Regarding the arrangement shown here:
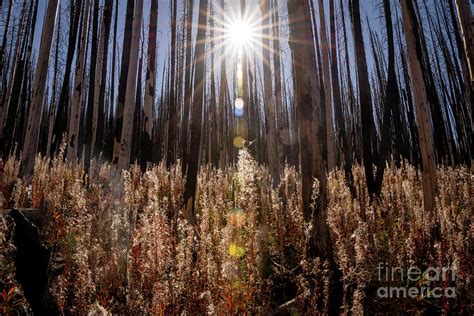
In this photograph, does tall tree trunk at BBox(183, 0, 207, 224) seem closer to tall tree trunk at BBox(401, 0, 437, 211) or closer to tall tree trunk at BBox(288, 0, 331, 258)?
tall tree trunk at BBox(288, 0, 331, 258)

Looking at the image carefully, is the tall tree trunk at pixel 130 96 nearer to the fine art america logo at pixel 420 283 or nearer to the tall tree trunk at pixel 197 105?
the tall tree trunk at pixel 197 105

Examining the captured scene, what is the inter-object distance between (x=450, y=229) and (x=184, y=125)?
6.17 meters

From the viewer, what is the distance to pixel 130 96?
21.2ft

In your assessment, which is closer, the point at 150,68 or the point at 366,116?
the point at 366,116

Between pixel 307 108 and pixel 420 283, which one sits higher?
pixel 307 108

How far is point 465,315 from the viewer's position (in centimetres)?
198

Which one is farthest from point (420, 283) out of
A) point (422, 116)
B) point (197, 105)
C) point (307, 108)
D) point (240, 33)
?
point (240, 33)

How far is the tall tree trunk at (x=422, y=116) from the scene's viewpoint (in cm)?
492

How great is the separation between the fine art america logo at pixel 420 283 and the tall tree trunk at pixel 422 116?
110 inches

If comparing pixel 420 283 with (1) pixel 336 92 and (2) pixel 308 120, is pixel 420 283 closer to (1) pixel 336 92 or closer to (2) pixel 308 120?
(2) pixel 308 120

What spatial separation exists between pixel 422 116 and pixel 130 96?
565cm

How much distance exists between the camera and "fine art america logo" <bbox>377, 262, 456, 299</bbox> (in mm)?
2195

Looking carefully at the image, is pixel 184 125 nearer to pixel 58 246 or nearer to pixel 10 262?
pixel 58 246

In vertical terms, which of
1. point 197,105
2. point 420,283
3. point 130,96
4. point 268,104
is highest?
point 268,104
